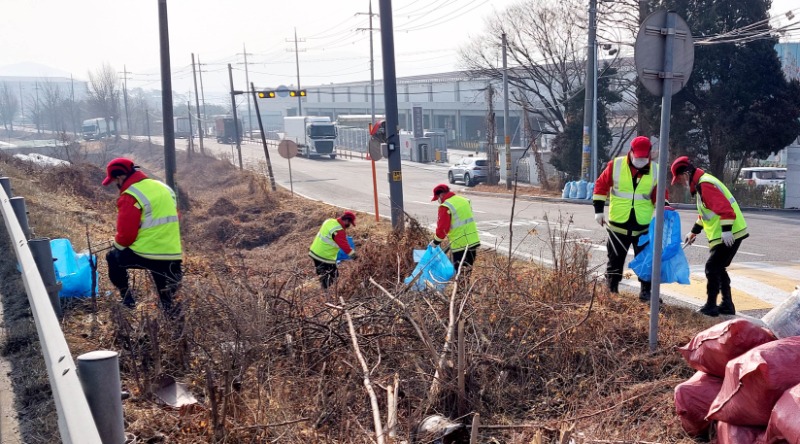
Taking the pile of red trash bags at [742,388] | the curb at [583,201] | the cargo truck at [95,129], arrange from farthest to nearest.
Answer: the cargo truck at [95,129], the curb at [583,201], the pile of red trash bags at [742,388]

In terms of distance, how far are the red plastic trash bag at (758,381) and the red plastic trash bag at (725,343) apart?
0.28m

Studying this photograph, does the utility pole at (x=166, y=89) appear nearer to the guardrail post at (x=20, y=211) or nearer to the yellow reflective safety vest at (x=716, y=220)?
the guardrail post at (x=20, y=211)

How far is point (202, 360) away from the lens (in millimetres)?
4688

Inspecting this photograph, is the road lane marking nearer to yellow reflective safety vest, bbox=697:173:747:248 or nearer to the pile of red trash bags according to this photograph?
yellow reflective safety vest, bbox=697:173:747:248

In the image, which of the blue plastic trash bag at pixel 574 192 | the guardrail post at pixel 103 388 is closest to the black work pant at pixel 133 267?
the guardrail post at pixel 103 388

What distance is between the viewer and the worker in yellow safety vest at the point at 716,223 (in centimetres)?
661

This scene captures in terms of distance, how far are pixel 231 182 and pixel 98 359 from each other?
2955cm

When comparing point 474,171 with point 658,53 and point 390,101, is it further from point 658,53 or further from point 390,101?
point 658,53

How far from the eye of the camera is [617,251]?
291 inches

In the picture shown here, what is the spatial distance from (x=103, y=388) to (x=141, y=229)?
454 centimetres

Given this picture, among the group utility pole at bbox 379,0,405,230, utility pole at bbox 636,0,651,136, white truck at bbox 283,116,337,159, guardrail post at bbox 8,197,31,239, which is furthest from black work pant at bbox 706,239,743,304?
white truck at bbox 283,116,337,159

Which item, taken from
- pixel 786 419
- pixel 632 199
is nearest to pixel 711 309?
pixel 632 199

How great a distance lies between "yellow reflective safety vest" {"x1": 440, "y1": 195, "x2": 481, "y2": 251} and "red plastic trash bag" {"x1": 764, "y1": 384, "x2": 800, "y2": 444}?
4865mm

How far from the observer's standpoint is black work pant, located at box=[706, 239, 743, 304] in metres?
6.73
